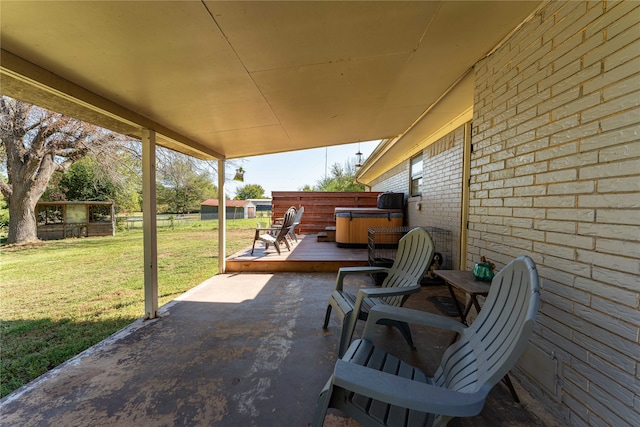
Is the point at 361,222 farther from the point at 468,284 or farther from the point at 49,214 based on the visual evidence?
the point at 49,214

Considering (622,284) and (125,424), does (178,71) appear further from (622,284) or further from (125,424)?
(622,284)

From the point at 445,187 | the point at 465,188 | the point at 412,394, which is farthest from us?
the point at 445,187

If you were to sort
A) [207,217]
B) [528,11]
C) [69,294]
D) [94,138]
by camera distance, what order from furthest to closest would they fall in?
[207,217] < [94,138] < [69,294] < [528,11]

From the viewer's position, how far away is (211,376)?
6.57ft

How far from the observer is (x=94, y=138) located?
802cm

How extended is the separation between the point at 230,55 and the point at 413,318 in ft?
7.36

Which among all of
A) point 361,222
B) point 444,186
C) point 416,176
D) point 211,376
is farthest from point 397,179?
point 211,376

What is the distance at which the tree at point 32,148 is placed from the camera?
23.2 ft

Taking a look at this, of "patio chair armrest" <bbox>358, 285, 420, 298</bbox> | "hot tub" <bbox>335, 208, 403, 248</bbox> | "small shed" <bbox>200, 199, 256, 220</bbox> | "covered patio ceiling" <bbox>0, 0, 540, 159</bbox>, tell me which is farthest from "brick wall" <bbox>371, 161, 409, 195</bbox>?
"small shed" <bbox>200, 199, 256, 220</bbox>

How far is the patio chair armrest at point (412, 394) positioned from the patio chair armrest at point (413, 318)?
0.56 m

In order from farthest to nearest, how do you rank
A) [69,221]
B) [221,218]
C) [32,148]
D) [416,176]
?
1. [69,221]
2. [32,148]
3. [416,176]
4. [221,218]

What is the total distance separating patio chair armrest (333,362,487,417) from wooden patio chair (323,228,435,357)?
3.43 ft

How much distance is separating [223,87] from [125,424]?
2.59 m

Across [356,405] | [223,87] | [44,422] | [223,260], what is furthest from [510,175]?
[223,260]
